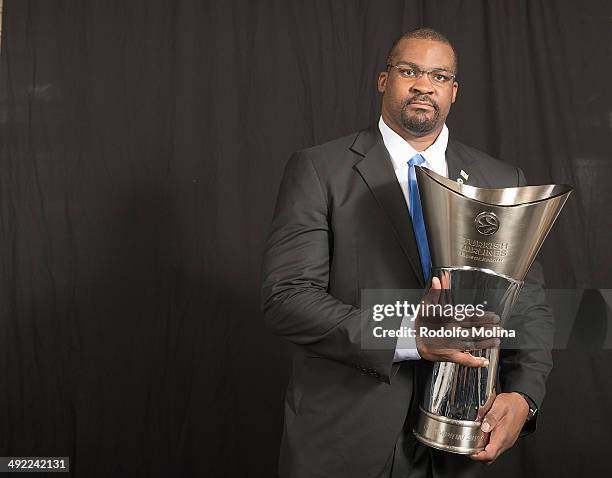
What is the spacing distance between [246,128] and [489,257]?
146 centimetres

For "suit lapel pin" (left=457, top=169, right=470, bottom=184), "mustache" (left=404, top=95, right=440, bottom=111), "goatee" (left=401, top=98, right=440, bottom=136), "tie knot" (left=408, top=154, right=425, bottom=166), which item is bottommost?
"suit lapel pin" (left=457, top=169, right=470, bottom=184)

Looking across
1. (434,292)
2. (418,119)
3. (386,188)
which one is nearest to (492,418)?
(434,292)

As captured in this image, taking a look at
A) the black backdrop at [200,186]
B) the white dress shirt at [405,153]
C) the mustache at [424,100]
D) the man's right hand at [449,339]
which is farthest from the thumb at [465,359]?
the black backdrop at [200,186]

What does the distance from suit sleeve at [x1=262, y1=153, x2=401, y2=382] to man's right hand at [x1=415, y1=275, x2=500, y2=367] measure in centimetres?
9

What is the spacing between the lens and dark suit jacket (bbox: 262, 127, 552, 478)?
148 centimetres

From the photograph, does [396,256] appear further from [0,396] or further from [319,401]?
[0,396]

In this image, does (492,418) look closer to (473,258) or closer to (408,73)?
(473,258)

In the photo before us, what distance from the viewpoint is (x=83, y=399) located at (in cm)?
253

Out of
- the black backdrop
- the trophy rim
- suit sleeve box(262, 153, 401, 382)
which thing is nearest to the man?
suit sleeve box(262, 153, 401, 382)

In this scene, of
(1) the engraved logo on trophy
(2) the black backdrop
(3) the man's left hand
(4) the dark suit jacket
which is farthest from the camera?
(2) the black backdrop

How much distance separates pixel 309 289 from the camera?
4.85ft

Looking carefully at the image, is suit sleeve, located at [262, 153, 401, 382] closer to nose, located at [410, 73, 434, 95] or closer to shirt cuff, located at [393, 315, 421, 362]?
shirt cuff, located at [393, 315, 421, 362]

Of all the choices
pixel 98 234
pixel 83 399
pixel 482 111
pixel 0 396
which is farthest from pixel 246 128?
pixel 0 396

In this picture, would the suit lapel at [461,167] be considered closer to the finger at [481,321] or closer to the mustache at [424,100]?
the mustache at [424,100]
